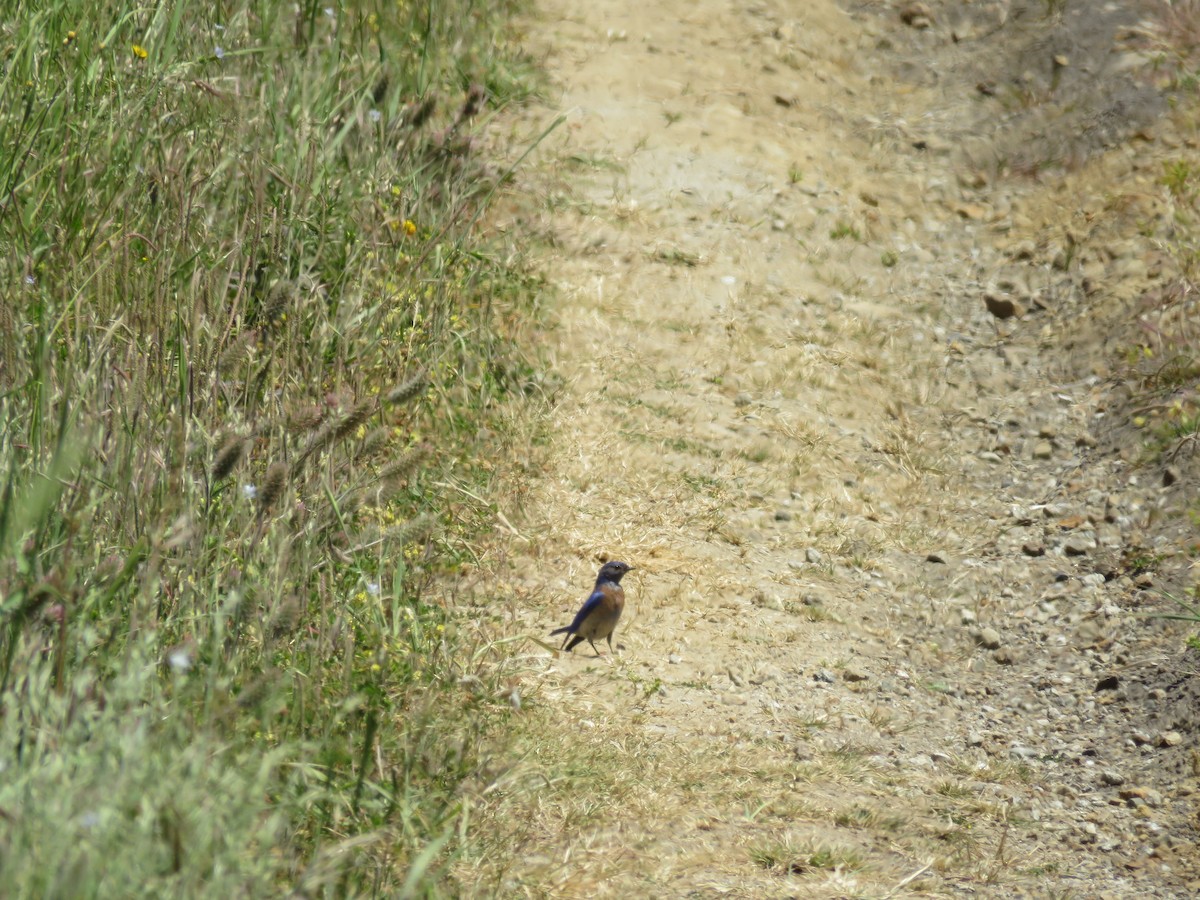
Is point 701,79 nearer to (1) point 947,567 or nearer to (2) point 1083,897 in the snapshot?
(1) point 947,567

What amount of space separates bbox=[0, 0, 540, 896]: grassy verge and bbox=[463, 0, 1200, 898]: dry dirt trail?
1.28 ft

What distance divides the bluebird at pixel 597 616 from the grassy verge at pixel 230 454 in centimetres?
44

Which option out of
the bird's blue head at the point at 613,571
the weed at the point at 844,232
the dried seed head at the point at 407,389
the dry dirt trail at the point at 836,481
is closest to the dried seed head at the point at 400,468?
the dried seed head at the point at 407,389

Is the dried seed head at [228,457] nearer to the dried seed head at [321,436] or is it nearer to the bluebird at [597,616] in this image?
the dried seed head at [321,436]

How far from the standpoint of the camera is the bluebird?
4254 mm

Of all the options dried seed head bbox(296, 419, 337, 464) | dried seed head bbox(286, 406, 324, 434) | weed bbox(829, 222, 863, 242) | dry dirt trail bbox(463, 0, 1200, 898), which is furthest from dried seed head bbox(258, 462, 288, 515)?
weed bbox(829, 222, 863, 242)

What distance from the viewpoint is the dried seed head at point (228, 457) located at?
2.99m

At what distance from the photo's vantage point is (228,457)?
3004 mm

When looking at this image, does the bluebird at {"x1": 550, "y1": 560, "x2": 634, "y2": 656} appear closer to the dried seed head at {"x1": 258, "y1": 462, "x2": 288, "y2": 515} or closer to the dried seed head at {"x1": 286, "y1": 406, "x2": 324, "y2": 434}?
the dried seed head at {"x1": 286, "y1": 406, "x2": 324, "y2": 434}

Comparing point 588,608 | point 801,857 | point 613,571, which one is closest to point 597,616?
point 588,608

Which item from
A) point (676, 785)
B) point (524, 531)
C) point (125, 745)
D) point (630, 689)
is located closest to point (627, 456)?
point (524, 531)

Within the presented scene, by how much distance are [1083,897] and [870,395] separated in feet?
9.77

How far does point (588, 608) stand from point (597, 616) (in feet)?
0.14

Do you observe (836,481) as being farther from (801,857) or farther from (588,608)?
(801,857)
